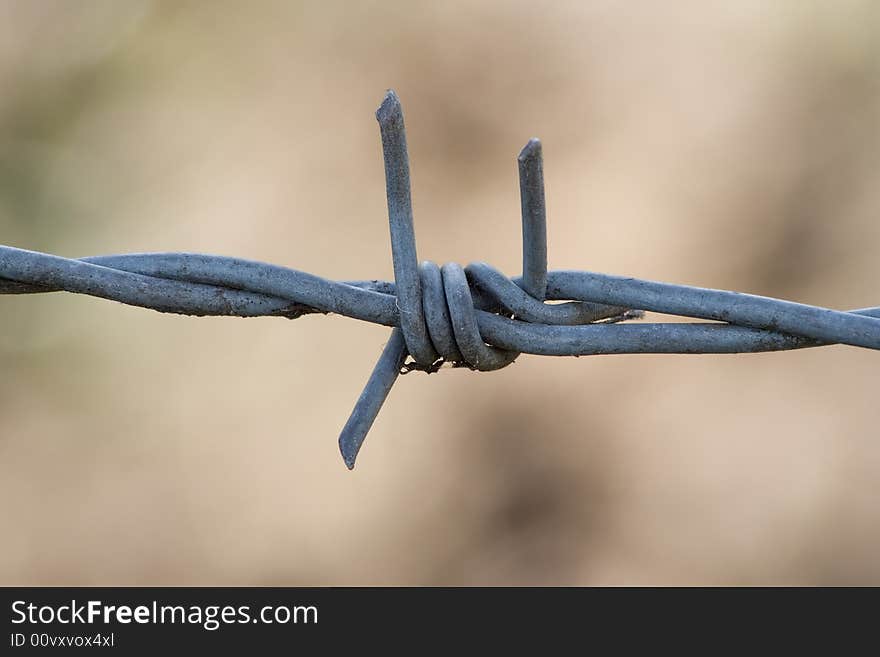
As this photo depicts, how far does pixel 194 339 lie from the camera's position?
10.7ft

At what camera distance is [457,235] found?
320 centimetres

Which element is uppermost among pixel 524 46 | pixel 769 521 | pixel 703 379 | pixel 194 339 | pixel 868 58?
pixel 524 46

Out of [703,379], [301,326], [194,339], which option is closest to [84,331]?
[194,339]

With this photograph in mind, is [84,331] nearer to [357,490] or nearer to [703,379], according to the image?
[357,490]

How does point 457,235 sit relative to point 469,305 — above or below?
above

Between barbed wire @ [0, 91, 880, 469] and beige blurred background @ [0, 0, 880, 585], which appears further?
beige blurred background @ [0, 0, 880, 585]

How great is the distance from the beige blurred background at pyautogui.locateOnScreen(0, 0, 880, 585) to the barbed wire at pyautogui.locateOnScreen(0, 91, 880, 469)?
2.34m

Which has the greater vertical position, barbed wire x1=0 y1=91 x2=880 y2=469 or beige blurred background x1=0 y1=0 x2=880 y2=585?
beige blurred background x1=0 y1=0 x2=880 y2=585

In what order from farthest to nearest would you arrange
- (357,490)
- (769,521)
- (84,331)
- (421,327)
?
(84,331) → (357,490) → (769,521) → (421,327)

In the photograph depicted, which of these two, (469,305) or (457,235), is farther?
(457,235)

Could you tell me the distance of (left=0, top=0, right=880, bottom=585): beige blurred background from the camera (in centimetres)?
302

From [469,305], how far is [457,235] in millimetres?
2517

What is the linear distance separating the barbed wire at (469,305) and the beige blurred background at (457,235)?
7.67ft

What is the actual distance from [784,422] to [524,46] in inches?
66.8
